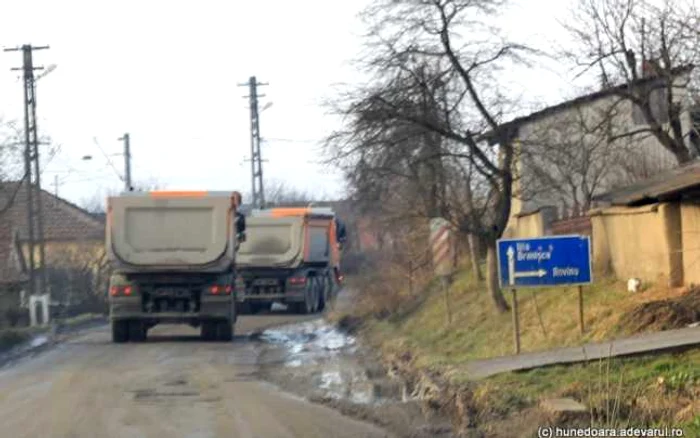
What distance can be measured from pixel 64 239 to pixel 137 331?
3090 cm

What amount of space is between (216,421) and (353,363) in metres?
7.69

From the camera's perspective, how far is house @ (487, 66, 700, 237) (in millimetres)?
25328

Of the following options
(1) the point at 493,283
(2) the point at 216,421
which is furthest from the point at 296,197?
(2) the point at 216,421

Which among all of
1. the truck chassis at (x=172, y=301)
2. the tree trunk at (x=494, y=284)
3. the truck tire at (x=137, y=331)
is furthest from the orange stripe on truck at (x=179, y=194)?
the tree trunk at (x=494, y=284)

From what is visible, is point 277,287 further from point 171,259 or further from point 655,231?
point 655,231

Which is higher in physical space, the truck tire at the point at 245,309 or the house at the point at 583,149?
the house at the point at 583,149

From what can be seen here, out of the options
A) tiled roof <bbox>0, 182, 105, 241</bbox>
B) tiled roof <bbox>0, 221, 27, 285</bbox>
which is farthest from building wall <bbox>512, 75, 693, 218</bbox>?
tiled roof <bbox>0, 182, 105, 241</bbox>

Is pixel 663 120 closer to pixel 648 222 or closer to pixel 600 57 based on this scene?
pixel 600 57

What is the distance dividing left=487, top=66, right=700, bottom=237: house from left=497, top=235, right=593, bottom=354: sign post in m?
5.51

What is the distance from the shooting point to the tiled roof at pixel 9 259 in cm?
4177

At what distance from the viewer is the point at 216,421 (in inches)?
540

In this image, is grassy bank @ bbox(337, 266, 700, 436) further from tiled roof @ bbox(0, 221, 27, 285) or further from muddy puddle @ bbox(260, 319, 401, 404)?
tiled roof @ bbox(0, 221, 27, 285)

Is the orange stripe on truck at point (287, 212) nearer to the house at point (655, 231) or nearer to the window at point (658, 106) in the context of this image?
the window at point (658, 106)

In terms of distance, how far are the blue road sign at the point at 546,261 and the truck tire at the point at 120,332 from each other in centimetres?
1241
